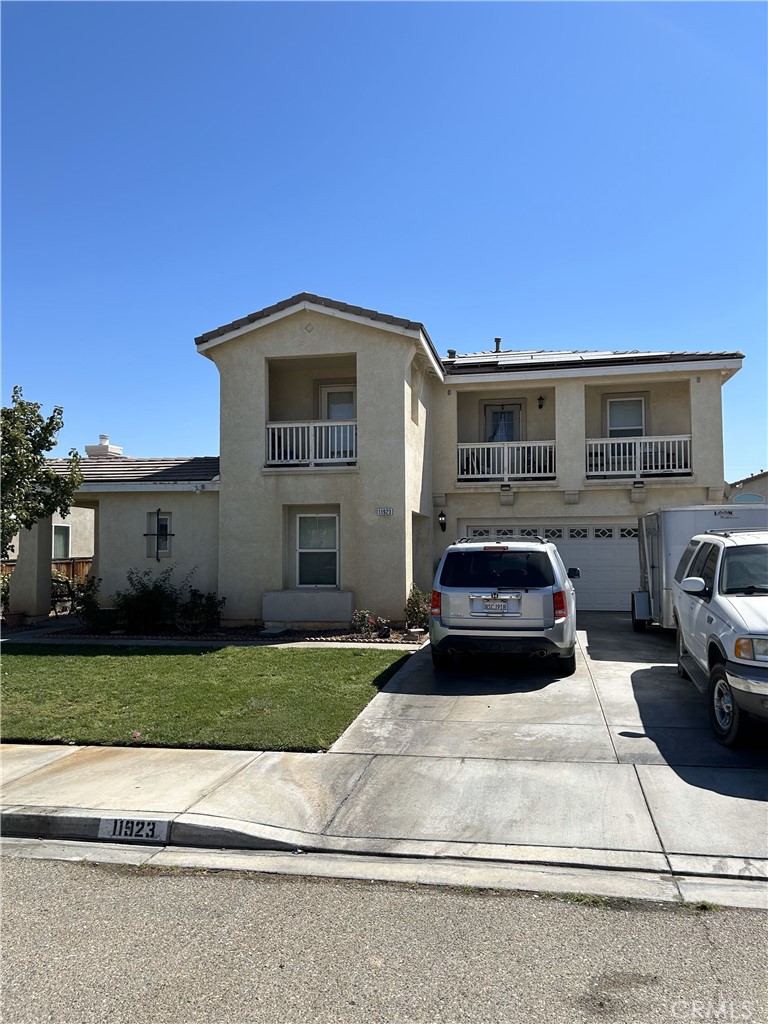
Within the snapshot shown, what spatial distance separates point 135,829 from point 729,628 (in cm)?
526

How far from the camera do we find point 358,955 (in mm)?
3742

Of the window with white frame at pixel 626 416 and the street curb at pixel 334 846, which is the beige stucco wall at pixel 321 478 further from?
the street curb at pixel 334 846

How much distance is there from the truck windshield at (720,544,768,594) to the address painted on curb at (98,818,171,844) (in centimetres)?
568

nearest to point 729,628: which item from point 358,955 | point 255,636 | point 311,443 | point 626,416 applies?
point 358,955

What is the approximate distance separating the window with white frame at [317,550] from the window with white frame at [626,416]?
7731 millimetres

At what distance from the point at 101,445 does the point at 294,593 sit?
340 inches

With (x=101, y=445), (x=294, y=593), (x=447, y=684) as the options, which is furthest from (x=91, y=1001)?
(x=101, y=445)

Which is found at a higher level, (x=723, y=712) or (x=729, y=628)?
(x=729, y=628)

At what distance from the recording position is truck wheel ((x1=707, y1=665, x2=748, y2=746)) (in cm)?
659

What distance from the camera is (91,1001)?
11.1 ft

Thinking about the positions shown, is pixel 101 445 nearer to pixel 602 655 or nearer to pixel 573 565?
pixel 573 565

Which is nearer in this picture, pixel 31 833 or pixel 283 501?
pixel 31 833

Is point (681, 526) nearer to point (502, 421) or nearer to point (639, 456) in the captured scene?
point (639, 456)

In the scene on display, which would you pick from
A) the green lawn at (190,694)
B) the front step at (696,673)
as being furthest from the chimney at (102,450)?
the front step at (696,673)
